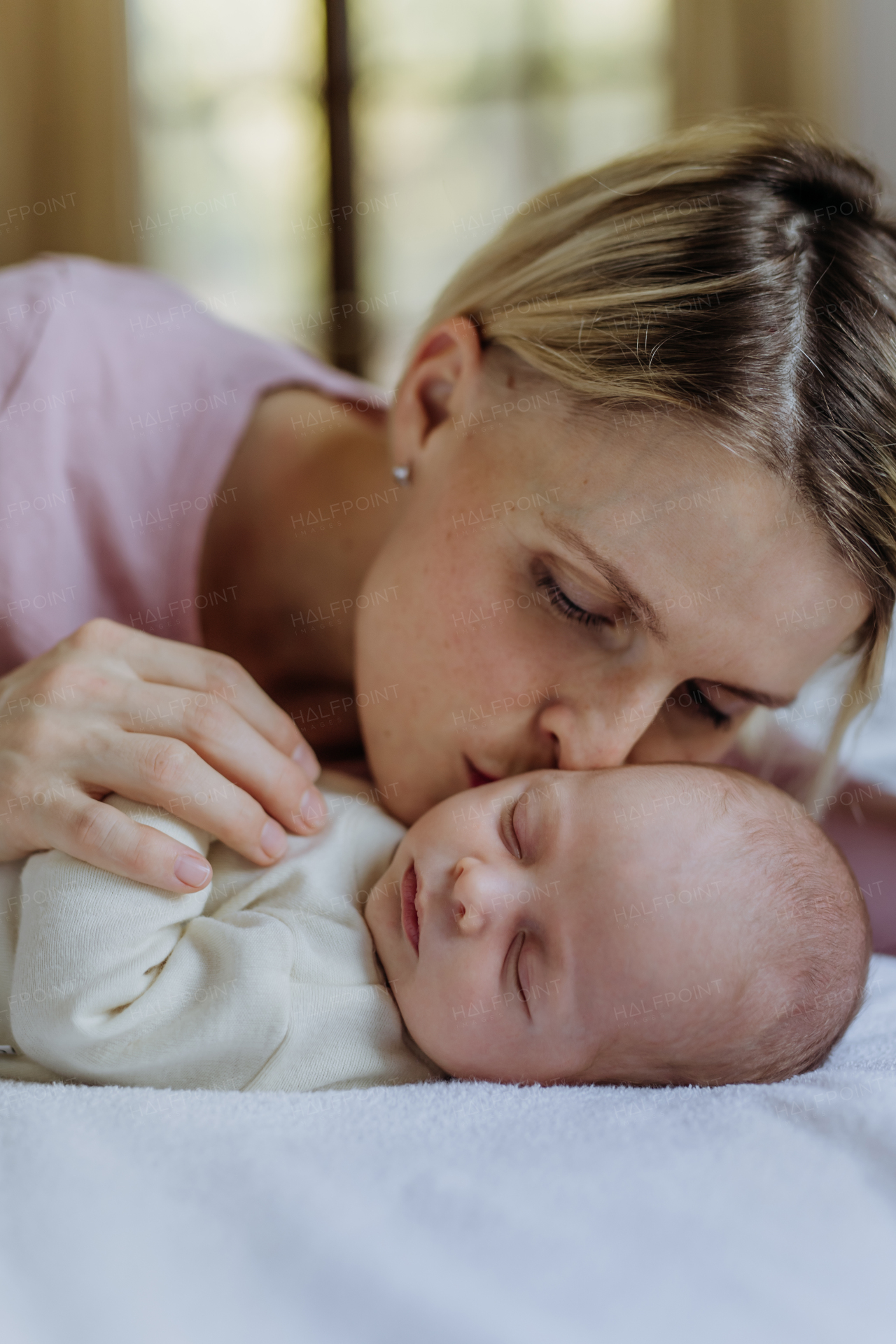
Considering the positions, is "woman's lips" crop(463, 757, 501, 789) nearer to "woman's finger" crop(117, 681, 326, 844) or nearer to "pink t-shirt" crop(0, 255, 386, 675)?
"woman's finger" crop(117, 681, 326, 844)

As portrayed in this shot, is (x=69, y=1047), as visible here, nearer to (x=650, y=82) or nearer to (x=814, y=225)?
(x=814, y=225)

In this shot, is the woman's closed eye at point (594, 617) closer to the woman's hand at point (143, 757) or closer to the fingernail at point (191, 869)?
the woman's hand at point (143, 757)

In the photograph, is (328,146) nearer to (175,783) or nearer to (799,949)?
(175,783)

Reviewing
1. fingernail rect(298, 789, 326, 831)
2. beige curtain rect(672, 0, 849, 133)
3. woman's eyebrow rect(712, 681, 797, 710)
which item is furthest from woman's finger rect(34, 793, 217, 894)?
beige curtain rect(672, 0, 849, 133)

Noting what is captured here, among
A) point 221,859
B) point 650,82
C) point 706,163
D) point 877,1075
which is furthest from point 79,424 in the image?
point 650,82

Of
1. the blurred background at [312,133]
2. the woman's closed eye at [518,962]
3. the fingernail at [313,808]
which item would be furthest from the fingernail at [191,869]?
the blurred background at [312,133]

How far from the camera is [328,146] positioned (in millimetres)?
4359

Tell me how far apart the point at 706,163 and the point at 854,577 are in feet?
1.65

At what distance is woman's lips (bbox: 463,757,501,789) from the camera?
109 centimetres

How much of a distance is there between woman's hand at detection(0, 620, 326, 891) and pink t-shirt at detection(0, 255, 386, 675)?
0.28m

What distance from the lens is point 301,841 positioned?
3.35 feet

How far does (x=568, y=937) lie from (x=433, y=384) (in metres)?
0.66

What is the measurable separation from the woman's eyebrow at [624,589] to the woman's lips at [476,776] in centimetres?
24

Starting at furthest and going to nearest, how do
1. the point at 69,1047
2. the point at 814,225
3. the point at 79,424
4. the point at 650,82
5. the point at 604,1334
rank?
the point at 650,82
the point at 79,424
the point at 814,225
the point at 69,1047
the point at 604,1334
